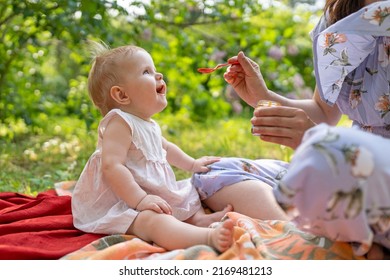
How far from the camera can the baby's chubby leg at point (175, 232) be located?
145cm

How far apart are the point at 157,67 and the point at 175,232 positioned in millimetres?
2475

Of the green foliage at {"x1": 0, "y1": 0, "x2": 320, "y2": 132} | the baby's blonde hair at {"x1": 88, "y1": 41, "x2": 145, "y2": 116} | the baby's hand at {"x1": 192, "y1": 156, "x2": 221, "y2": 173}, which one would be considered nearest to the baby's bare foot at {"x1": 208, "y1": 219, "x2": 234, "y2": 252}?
the baby's hand at {"x1": 192, "y1": 156, "x2": 221, "y2": 173}

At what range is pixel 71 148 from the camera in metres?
3.22

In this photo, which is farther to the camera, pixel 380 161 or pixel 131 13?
pixel 131 13

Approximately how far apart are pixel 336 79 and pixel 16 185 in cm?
143

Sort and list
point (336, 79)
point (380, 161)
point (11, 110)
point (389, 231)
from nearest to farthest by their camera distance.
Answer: point (380, 161) < point (389, 231) < point (336, 79) < point (11, 110)

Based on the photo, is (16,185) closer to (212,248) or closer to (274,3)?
(212,248)

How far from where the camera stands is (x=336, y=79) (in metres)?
1.78

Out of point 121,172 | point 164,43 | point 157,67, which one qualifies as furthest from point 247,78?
point 157,67

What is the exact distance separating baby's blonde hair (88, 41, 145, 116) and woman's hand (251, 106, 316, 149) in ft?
1.54

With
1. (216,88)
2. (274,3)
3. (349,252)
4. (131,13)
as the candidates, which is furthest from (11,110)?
(349,252)

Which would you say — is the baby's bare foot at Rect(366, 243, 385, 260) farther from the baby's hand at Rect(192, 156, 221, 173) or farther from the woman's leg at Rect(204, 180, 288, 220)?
the baby's hand at Rect(192, 156, 221, 173)

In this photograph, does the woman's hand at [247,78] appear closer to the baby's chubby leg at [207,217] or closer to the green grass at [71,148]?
the baby's chubby leg at [207,217]

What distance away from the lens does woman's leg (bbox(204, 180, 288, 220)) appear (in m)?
1.70
